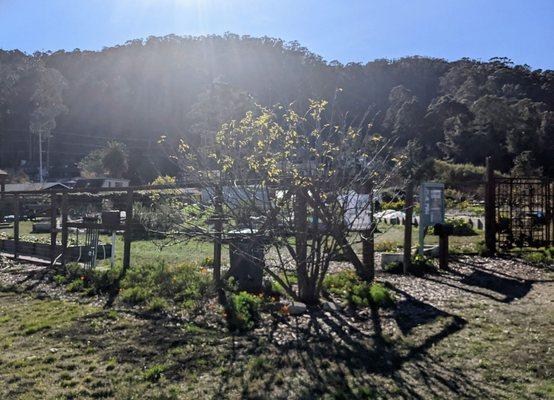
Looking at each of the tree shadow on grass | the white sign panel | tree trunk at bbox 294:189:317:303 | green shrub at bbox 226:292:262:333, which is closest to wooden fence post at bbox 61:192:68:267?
green shrub at bbox 226:292:262:333

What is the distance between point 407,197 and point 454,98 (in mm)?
64527

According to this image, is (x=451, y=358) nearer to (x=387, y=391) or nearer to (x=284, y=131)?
(x=387, y=391)

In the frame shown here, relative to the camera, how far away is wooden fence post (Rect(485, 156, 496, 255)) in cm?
1202

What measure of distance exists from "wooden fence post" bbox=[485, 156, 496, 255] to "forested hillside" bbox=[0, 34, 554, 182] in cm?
4576

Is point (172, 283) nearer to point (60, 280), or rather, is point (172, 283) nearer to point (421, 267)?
point (60, 280)

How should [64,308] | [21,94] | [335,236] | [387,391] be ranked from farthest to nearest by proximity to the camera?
1. [21,94]
2. [64,308]
3. [335,236]
4. [387,391]

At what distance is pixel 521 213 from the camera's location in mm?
12727

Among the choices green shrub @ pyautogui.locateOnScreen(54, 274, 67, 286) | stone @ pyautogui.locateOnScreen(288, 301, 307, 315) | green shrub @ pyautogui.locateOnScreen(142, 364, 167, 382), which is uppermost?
stone @ pyautogui.locateOnScreen(288, 301, 307, 315)

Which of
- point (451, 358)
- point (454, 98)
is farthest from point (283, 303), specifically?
point (454, 98)

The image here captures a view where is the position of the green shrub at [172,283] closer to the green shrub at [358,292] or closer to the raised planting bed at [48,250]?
the green shrub at [358,292]

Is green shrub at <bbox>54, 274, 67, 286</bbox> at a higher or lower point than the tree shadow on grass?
lower

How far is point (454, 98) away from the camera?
7044cm

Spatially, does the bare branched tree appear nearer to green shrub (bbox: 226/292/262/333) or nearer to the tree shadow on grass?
green shrub (bbox: 226/292/262/333)

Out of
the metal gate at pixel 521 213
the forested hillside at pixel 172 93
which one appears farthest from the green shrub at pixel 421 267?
the forested hillside at pixel 172 93
